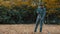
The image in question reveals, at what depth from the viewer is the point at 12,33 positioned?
14656 millimetres

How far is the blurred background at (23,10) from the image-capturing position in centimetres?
2259

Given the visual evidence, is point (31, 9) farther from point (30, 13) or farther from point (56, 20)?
point (56, 20)

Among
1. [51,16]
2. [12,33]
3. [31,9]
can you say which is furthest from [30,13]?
[12,33]

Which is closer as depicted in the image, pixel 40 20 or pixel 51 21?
pixel 40 20

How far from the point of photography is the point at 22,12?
2281cm

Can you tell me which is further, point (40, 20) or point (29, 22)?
point (29, 22)

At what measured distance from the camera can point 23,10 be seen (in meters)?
22.8

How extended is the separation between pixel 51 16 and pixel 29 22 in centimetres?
222

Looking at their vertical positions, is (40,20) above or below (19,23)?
above

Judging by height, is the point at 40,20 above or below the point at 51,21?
above

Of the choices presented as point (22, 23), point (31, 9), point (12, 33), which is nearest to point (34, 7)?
point (31, 9)

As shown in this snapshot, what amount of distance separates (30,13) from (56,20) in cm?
249

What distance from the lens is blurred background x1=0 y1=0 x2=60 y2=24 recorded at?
22594mm

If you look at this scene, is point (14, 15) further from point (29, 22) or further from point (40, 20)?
point (40, 20)
